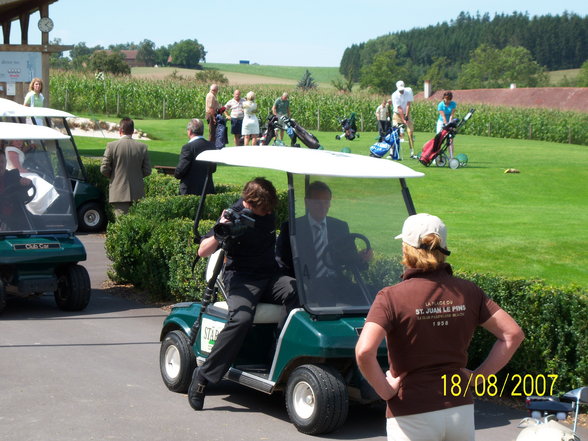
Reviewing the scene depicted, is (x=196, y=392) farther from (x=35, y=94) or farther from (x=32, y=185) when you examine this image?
(x=35, y=94)

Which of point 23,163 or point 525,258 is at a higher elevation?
point 23,163

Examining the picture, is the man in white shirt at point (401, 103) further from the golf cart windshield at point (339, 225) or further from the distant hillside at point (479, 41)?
the distant hillside at point (479, 41)

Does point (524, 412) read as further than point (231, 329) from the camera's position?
Yes

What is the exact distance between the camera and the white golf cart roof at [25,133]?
34.4 ft

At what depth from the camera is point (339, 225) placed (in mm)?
7016

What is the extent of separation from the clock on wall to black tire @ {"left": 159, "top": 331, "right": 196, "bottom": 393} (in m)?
16.8

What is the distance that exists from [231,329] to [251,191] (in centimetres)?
101

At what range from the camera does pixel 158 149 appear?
28.6 metres

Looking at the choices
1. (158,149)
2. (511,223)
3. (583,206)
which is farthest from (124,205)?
(158,149)

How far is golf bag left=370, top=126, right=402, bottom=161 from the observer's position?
934 inches

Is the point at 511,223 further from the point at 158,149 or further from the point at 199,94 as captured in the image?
the point at 199,94

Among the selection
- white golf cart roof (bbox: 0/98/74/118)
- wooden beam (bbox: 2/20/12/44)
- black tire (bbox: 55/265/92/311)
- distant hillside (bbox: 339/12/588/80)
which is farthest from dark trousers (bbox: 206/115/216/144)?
distant hillside (bbox: 339/12/588/80)

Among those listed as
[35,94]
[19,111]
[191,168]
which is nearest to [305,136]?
[191,168]

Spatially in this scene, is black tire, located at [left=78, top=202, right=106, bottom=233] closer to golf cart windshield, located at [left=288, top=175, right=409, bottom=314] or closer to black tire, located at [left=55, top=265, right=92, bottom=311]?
black tire, located at [left=55, top=265, right=92, bottom=311]
